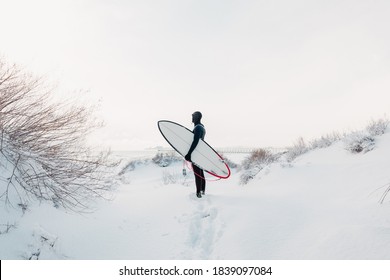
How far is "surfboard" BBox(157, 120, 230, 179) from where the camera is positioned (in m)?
6.98

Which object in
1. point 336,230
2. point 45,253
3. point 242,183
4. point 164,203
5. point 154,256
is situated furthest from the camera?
point 242,183

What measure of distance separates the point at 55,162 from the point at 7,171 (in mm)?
674

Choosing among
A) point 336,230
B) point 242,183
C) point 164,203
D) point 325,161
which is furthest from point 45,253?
point 325,161

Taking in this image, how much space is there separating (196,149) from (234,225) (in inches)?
113

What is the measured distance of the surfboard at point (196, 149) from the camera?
6.98 meters

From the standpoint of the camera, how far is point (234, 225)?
14.4 ft

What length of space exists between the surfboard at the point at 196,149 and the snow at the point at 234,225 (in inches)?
42.2

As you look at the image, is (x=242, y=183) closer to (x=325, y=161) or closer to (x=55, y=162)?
(x=325, y=161)

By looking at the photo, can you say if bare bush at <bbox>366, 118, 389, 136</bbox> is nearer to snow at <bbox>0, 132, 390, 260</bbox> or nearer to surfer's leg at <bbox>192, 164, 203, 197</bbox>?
snow at <bbox>0, 132, 390, 260</bbox>

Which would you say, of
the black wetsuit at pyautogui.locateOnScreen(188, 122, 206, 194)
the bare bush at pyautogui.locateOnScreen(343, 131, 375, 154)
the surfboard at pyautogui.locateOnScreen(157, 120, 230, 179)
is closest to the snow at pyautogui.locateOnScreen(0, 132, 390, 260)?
the black wetsuit at pyautogui.locateOnScreen(188, 122, 206, 194)

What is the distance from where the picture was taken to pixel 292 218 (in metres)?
4.02

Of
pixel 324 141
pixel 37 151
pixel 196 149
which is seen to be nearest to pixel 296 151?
pixel 324 141

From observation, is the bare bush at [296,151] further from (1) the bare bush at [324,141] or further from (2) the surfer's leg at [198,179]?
(2) the surfer's leg at [198,179]

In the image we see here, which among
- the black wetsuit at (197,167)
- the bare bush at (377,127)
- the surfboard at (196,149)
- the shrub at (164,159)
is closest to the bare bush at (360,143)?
the bare bush at (377,127)
